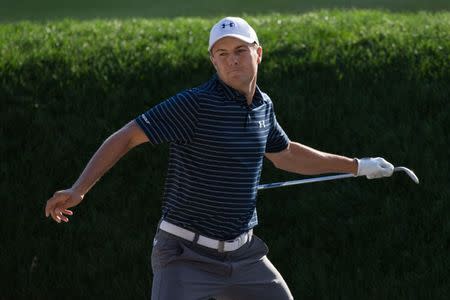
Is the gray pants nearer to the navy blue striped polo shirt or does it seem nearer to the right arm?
the navy blue striped polo shirt

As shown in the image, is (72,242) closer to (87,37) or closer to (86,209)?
(86,209)

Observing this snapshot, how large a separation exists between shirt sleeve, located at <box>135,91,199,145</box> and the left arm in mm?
811

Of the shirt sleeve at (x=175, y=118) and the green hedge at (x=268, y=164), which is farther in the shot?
the green hedge at (x=268, y=164)

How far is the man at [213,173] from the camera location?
195 inches

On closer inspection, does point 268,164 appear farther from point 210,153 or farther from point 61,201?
point 61,201

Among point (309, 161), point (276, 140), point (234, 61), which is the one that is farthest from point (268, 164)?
point (234, 61)

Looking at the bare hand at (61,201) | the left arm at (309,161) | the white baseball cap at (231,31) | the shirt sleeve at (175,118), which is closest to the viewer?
the bare hand at (61,201)

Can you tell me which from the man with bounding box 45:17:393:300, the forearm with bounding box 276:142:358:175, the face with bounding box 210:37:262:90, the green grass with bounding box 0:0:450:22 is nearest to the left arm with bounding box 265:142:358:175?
the forearm with bounding box 276:142:358:175

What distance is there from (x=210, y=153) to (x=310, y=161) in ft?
2.91

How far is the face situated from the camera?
5055 millimetres

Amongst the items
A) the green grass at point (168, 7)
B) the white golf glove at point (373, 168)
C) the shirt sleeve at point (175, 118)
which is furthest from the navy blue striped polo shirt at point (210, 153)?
the green grass at point (168, 7)

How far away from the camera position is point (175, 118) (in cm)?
493

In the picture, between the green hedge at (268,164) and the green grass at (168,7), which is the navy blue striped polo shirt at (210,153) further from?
the green grass at (168,7)

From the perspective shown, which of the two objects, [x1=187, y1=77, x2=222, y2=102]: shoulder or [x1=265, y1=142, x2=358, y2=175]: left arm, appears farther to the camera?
[x1=265, y1=142, x2=358, y2=175]: left arm
